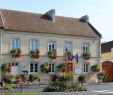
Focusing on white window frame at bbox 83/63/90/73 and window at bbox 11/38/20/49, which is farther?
white window frame at bbox 83/63/90/73

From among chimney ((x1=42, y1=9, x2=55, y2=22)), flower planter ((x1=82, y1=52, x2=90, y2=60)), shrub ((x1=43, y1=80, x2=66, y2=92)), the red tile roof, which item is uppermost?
chimney ((x1=42, y1=9, x2=55, y2=22))

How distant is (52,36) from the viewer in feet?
127

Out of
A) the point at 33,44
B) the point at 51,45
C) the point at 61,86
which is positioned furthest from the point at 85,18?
the point at 61,86

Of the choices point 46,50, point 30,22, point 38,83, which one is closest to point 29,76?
point 38,83

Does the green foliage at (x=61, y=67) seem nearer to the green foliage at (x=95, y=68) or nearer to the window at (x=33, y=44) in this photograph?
the window at (x=33, y=44)

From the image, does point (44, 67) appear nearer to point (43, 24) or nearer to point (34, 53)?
point (34, 53)

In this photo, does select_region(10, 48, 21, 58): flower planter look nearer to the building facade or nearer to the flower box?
the building facade

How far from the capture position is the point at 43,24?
39.6 metres

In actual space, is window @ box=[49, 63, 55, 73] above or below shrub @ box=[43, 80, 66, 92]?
above

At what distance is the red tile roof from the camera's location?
123 feet

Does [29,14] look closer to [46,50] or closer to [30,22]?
[30,22]

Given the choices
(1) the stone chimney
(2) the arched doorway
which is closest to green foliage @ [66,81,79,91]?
(1) the stone chimney

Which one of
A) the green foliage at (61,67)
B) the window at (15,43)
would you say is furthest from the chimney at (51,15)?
the window at (15,43)

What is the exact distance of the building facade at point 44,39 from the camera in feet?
119
